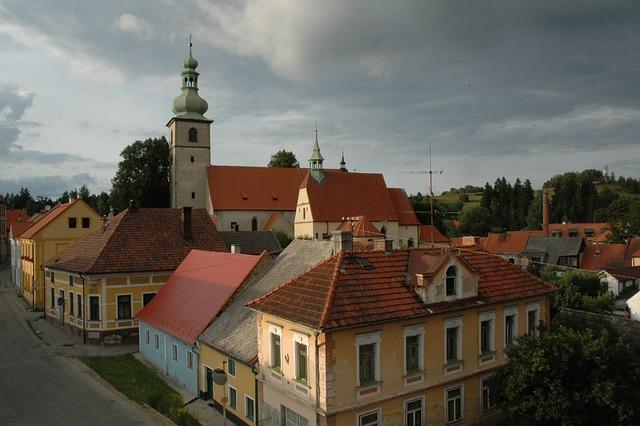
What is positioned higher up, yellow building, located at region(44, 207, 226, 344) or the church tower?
the church tower

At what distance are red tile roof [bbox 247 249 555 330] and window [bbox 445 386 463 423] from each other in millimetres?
2989

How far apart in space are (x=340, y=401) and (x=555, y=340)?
6633 mm

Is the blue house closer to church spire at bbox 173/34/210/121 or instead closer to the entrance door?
the entrance door

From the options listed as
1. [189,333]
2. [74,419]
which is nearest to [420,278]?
[189,333]

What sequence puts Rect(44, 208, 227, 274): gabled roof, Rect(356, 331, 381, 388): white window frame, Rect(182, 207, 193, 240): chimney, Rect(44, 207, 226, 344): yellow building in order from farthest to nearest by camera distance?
Rect(182, 207, 193, 240): chimney < Rect(44, 208, 227, 274): gabled roof < Rect(44, 207, 226, 344): yellow building < Rect(356, 331, 381, 388): white window frame

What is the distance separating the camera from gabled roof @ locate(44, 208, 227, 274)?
30.4 m

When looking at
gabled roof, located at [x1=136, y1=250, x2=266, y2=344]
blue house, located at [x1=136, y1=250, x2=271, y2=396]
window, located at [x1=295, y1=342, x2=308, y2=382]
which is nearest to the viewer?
window, located at [x1=295, y1=342, x2=308, y2=382]

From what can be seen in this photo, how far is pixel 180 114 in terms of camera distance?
60875 millimetres

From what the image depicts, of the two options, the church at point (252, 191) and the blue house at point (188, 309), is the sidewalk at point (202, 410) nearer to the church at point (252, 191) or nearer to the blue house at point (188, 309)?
the blue house at point (188, 309)

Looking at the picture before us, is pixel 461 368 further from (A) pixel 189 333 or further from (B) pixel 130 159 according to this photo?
(B) pixel 130 159

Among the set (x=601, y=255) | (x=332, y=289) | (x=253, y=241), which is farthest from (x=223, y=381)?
(x=601, y=255)

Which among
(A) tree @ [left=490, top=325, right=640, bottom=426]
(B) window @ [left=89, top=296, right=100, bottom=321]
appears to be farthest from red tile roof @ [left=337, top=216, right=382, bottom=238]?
(A) tree @ [left=490, top=325, right=640, bottom=426]

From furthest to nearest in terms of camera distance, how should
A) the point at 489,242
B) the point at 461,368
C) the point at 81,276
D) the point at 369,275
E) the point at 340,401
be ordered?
the point at 489,242 < the point at 81,276 < the point at 461,368 < the point at 369,275 < the point at 340,401

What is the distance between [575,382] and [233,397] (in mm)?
11628
